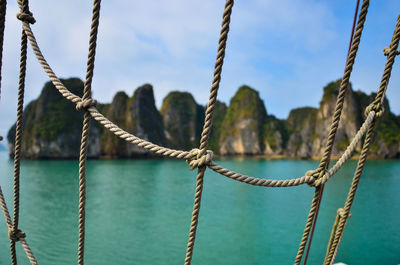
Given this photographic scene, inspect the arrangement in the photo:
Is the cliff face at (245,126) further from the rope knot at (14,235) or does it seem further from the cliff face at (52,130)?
the rope knot at (14,235)

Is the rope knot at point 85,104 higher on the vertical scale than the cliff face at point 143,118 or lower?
lower

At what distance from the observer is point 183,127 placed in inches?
3750

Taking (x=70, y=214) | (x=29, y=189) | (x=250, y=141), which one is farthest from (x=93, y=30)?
(x=250, y=141)

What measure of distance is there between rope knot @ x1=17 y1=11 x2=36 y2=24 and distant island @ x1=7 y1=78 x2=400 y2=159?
59.9 meters

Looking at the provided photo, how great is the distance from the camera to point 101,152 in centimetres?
Answer: 6619

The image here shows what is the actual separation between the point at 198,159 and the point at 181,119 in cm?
9423

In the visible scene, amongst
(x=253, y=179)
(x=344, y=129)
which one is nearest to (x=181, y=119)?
(x=344, y=129)

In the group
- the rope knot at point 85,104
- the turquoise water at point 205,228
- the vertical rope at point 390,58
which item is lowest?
the turquoise water at point 205,228

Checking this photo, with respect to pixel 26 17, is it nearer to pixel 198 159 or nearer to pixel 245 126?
pixel 198 159

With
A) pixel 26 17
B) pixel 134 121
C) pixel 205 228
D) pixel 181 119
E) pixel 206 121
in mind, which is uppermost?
pixel 181 119

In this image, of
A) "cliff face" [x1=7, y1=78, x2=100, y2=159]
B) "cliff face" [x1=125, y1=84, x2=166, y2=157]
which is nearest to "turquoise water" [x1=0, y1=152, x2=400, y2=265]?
"cliff face" [x1=7, y1=78, x2=100, y2=159]

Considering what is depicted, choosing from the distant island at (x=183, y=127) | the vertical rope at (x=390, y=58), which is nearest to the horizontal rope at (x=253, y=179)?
the vertical rope at (x=390, y=58)

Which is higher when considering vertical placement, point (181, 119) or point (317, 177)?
point (181, 119)

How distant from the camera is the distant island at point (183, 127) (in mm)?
60522
